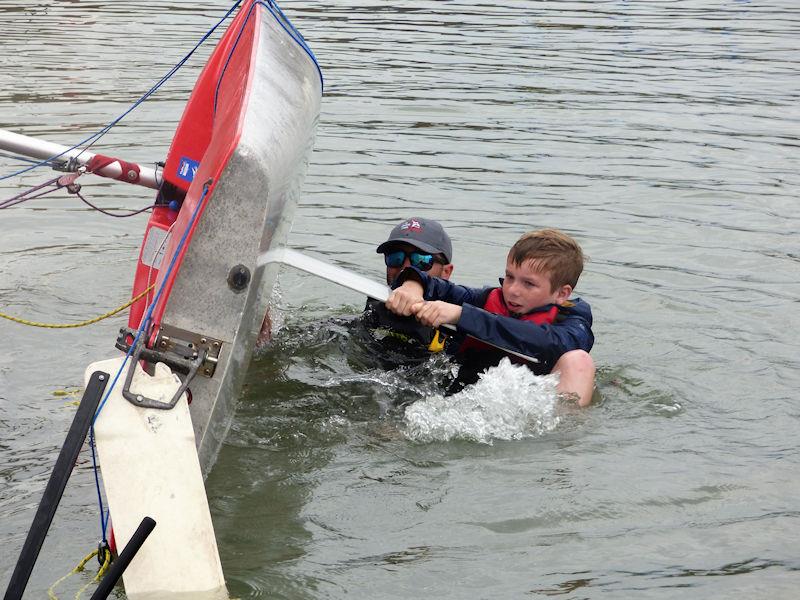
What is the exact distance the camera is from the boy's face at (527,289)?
215 inches

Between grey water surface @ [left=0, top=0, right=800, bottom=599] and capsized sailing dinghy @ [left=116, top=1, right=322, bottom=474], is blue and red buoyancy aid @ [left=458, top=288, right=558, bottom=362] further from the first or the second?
capsized sailing dinghy @ [left=116, top=1, right=322, bottom=474]

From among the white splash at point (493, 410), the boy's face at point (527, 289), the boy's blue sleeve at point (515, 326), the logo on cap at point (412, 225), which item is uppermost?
the logo on cap at point (412, 225)

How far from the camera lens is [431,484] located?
181 inches

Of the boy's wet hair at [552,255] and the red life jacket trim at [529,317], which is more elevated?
the boy's wet hair at [552,255]

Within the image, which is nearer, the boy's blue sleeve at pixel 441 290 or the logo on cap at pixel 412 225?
the boy's blue sleeve at pixel 441 290

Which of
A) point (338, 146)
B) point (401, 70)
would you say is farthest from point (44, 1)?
point (338, 146)

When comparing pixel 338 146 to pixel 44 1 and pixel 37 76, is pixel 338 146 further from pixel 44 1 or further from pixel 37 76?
pixel 44 1

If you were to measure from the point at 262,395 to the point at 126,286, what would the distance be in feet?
7.01

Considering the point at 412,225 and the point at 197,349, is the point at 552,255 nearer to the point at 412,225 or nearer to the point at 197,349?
the point at 412,225

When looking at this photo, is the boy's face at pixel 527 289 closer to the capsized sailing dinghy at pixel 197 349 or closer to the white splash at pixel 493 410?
the white splash at pixel 493 410

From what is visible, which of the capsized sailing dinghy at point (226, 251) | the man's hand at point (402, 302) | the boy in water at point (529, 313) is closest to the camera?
the capsized sailing dinghy at point (226, 251)

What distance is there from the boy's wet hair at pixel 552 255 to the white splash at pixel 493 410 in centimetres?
49

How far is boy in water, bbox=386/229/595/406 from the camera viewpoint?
518cm

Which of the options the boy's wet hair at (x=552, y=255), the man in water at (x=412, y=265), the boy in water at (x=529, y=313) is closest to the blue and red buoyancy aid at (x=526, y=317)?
the boy in water at (x=529, y=313)
